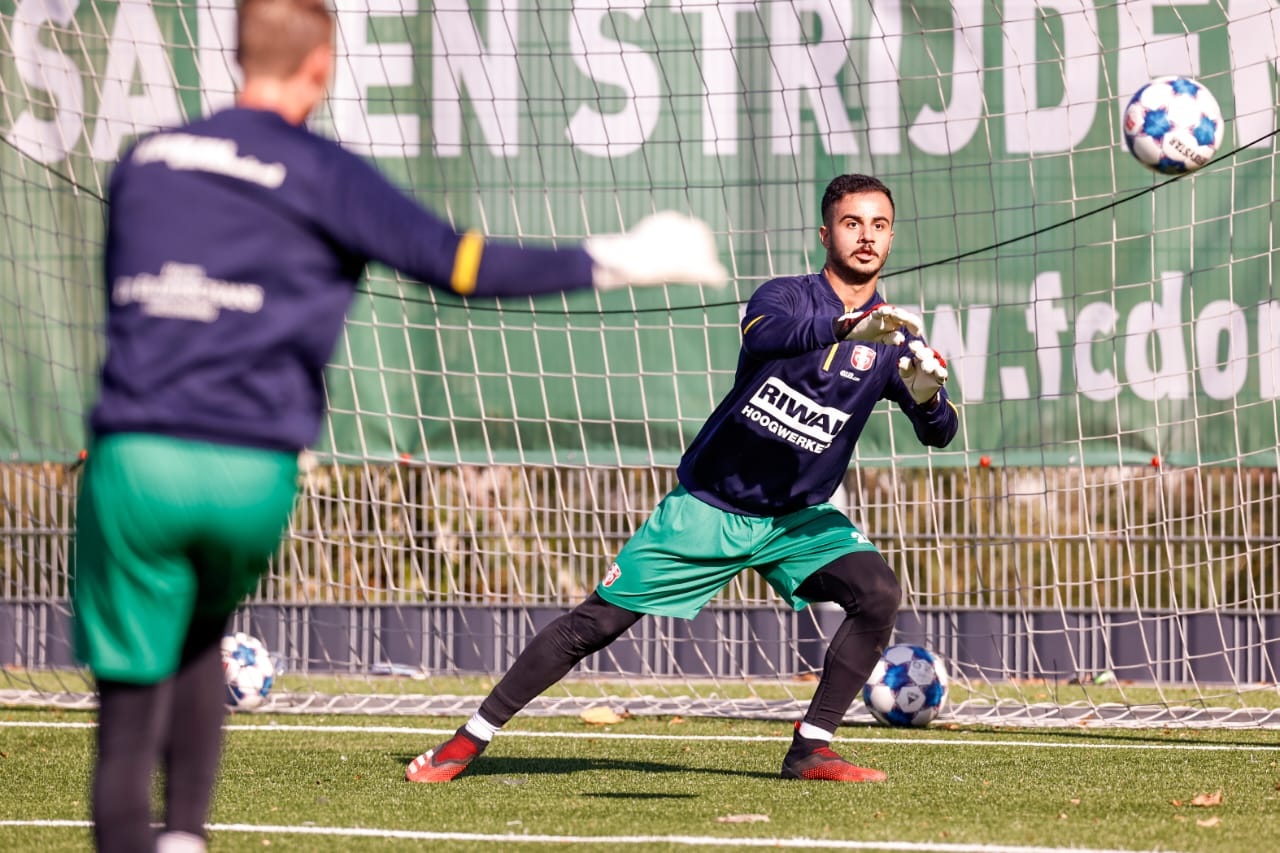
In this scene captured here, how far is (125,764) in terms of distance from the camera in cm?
286

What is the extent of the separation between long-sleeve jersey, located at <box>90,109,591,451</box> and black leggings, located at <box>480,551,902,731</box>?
2767mm

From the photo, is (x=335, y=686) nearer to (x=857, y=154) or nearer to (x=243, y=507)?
(x=857, y=154)

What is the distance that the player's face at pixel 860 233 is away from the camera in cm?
555

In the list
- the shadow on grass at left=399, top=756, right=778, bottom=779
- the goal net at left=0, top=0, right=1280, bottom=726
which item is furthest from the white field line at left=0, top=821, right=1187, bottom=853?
the goal net at left=0, top=0, right=1280, bottom=726

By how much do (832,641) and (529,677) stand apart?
992 millimetres

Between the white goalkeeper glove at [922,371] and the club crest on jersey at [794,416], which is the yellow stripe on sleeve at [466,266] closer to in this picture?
the white goalkeeper glove at [922,371]

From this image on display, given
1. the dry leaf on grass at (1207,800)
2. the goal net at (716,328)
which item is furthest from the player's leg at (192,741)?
the goal net at (716,328)

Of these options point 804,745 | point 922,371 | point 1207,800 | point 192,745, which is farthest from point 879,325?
point 192,745

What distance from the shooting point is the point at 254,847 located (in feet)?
14.1

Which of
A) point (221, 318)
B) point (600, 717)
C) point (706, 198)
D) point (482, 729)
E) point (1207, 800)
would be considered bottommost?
point (1207, 800)

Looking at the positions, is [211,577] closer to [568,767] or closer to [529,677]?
[529,677]

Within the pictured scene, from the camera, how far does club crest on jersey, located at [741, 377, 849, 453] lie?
554 cm

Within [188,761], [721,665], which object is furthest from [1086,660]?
[188,761]

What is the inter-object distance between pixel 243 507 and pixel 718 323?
627 cm
